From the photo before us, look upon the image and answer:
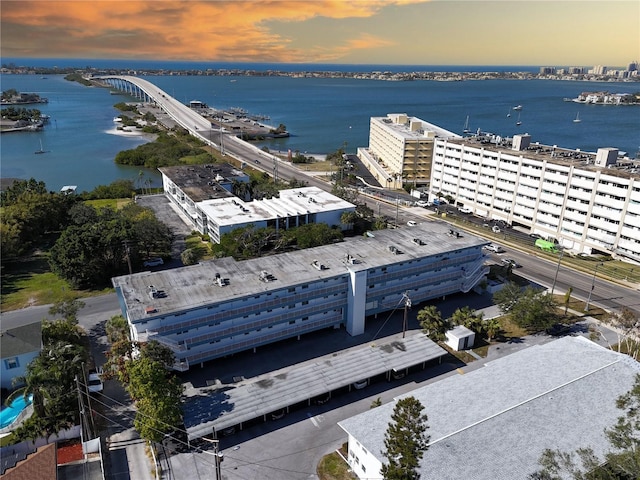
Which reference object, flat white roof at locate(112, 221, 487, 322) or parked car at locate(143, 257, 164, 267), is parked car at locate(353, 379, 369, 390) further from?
parked car at locate(143, 257, 164, 267)

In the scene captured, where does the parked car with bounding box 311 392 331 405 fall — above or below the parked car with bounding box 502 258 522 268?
below

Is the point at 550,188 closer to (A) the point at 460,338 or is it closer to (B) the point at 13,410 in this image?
(A) the point at 460,338

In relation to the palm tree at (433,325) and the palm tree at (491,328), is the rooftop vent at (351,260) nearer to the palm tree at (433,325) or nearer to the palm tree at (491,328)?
the palm tree at (433,325)

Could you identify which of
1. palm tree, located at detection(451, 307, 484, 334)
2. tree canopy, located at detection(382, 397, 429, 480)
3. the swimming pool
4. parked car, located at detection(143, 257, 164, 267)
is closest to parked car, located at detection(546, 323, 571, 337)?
palm tree, located at detection(451, 307, 484, 334)

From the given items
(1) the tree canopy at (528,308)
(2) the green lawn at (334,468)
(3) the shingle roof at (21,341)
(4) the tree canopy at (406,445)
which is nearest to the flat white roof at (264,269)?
(1) the tree canopy at (528,308)

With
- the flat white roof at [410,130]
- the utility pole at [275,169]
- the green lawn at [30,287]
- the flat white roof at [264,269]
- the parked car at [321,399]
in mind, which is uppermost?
the flat white roof at [410,130]

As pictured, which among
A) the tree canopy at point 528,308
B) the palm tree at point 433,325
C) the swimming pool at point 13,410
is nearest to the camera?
the swimming pool at point 13,410
